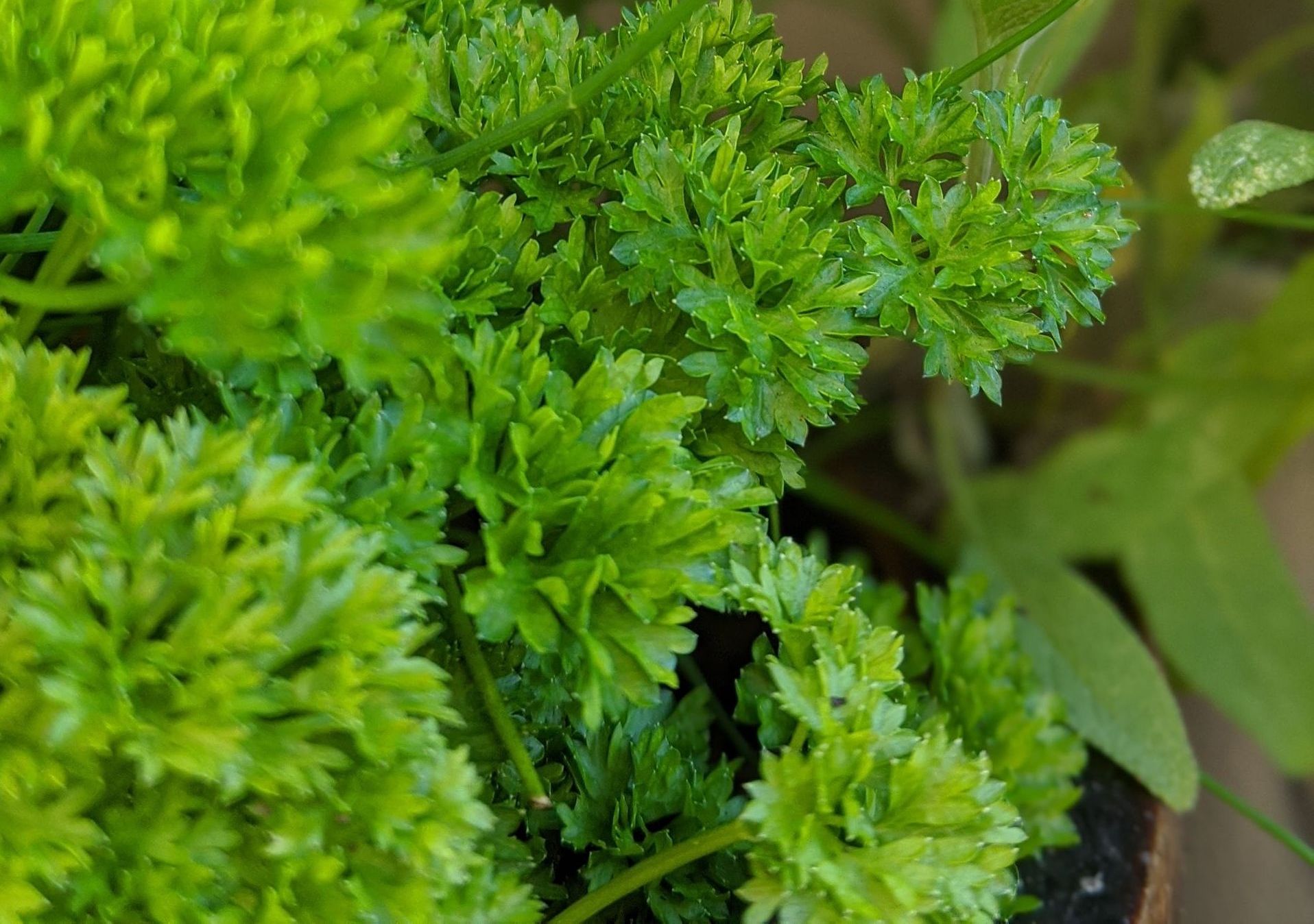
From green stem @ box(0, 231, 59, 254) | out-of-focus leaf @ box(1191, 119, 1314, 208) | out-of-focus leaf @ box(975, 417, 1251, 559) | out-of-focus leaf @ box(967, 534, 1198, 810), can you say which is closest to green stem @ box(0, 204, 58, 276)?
green stem @ box(0, 231, 59, 254)

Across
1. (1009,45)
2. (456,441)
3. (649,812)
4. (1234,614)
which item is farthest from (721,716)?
(1234,614)

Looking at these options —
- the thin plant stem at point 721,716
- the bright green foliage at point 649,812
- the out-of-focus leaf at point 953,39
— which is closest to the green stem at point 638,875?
the bright green foliage at point 649,812

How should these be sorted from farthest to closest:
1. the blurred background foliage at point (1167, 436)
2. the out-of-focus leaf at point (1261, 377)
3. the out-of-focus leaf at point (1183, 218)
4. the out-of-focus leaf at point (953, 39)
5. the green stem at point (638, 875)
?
the out-of-focus leaf at point (1183, 218), the out-of-focus leaf at point (1261, 377), the blurred background foliage at point (1167, 436), the out-of-focus leaf at point (953, 39), the green stem at point (638, 875)

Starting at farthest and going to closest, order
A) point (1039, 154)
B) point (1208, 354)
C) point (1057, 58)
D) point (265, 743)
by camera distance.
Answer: point (1208, 354) → point (1057, 58) → point (1039, 154) → point (265, 743)

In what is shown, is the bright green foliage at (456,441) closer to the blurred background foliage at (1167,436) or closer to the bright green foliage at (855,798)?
the bright green foliage at (855,798)

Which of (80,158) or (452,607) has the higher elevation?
(80,158)

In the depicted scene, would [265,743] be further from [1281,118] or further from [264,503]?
[1281,118]

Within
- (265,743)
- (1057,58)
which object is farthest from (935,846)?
(1057,58)
